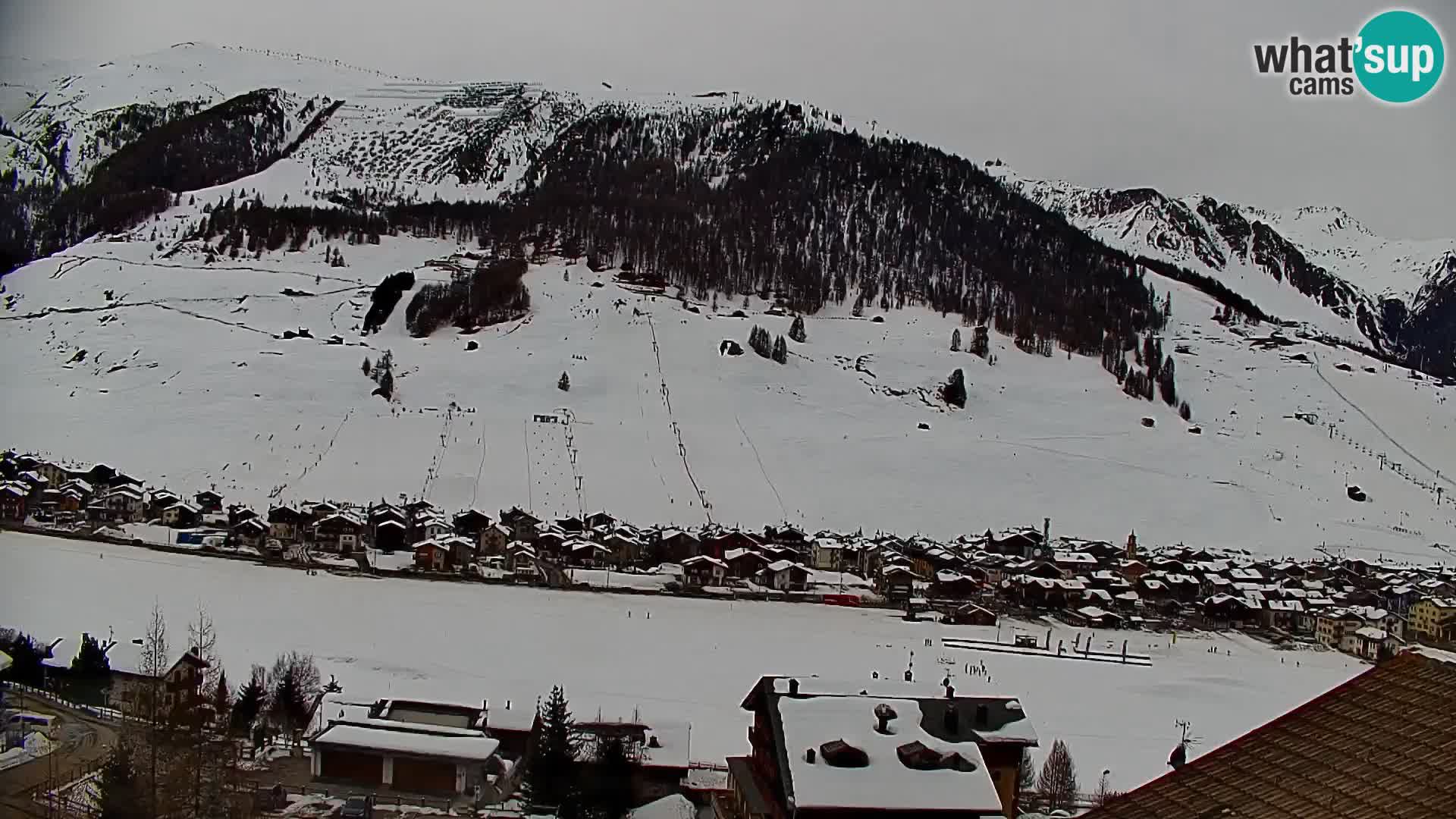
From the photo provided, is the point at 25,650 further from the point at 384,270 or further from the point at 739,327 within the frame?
the point at 384,270

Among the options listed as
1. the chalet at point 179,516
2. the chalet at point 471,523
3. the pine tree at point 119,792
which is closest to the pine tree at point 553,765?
the pine tree at point 119,792

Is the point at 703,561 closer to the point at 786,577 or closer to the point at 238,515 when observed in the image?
the point at 786,577

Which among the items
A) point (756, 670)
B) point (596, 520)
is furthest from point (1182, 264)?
point (756, 670)

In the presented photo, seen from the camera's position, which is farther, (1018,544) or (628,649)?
(1018,544)

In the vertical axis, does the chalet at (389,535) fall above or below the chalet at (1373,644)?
below

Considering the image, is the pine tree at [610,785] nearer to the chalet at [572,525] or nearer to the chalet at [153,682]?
the chalet at [153,682]

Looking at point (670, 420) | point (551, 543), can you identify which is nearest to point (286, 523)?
point (551, 543)

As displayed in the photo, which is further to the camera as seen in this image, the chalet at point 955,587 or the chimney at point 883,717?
the chalet at point 955,587
